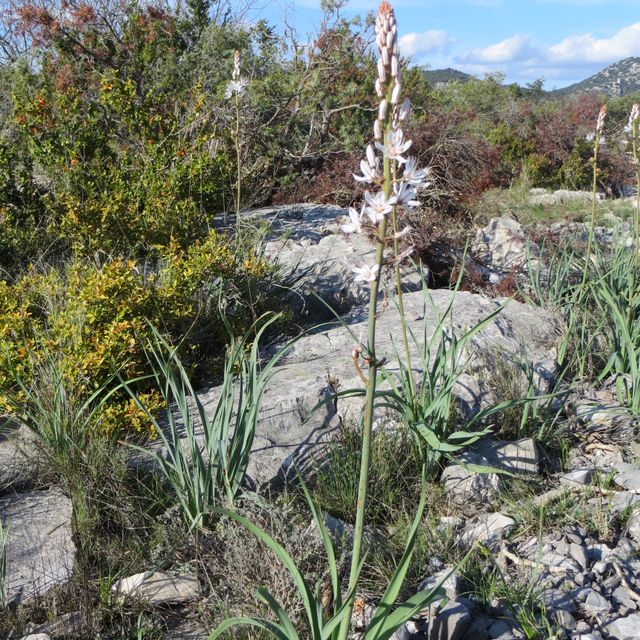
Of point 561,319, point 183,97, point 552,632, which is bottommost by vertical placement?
point 552,632

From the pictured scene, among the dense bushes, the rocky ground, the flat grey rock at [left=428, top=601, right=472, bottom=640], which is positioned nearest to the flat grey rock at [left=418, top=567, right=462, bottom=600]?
the rocky ground

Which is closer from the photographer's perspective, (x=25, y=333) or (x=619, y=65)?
(x=25, y=333)

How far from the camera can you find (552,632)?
229 cm

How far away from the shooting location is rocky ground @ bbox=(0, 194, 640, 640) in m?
2.39

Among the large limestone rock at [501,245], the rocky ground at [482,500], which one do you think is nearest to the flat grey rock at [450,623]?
the rocky ground at [482,500]

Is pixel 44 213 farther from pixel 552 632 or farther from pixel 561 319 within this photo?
pixel 552 632

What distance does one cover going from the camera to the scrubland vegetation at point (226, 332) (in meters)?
2.46

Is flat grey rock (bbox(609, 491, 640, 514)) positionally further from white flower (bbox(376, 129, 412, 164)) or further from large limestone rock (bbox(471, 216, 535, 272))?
large limestone rock (bbox(471, 216, 535, 272))

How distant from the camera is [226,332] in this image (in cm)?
432

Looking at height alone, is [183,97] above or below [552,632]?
above

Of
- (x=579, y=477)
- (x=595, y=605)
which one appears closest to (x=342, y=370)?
(x=579, y=477)

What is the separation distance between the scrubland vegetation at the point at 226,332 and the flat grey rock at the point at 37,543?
88 mm

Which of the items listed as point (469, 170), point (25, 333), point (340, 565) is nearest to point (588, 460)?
point (340, 565)

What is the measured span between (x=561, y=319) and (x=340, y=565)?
2.53 meters
